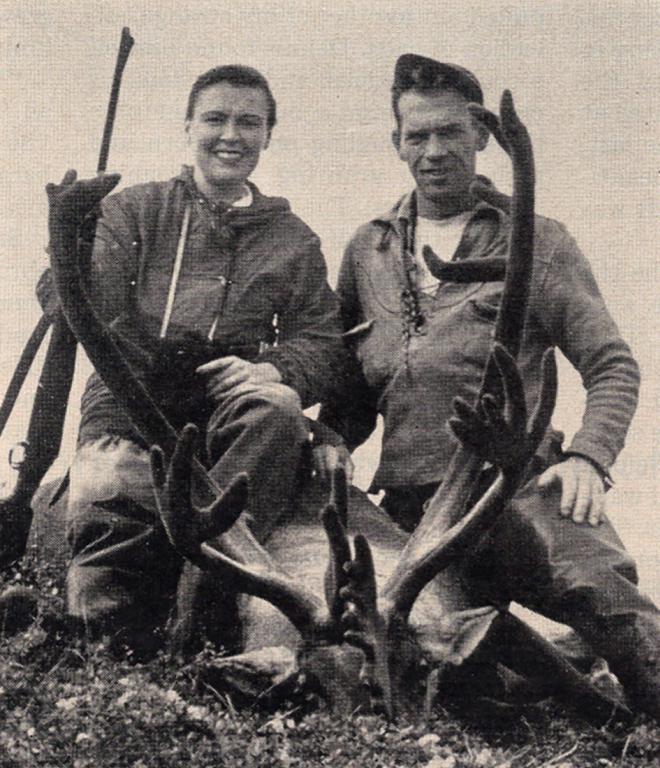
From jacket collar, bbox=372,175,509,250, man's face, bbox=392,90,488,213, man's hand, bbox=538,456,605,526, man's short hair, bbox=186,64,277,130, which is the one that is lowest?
man's hand, bbox=538,456,605,526

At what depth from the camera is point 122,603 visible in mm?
5219

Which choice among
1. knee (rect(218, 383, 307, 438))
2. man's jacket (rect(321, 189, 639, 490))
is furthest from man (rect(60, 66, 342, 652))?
man's jacket (rect(321, 189, 639, 490))

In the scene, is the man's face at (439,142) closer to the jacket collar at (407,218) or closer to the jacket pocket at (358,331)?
the jacket collar at (407,218)

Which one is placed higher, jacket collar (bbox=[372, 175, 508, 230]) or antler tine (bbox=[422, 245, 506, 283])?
jacket collar (bbox=[372, 175, 508, 230])

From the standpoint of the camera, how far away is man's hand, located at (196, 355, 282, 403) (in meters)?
Result: 5.54

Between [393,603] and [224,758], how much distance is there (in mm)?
767

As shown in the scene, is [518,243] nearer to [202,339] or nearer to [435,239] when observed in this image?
[435,239]

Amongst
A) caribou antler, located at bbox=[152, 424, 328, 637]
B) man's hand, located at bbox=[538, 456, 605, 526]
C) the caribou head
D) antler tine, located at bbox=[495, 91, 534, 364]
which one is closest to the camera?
the caribou head

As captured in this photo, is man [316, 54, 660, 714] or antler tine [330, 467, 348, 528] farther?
man [316, 54, 660, 714]

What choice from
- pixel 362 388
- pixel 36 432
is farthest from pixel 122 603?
pixel 362 388

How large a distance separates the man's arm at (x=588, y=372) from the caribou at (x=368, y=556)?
0.41 meters

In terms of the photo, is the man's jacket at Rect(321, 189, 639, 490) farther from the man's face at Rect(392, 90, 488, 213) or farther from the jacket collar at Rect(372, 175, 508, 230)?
the man's face at Rect(392, 90, 488, 213)

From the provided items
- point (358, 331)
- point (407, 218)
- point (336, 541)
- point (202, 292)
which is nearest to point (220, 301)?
point (202, 292)

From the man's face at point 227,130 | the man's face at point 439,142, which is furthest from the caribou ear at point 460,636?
the man's face at point 227,130
